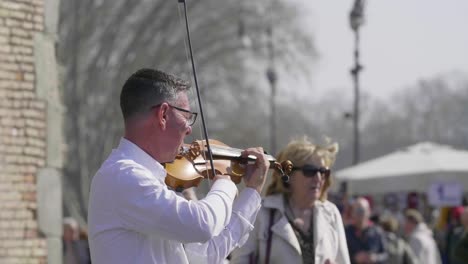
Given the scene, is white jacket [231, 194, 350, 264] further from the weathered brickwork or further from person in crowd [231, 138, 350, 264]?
the weathered brickwork

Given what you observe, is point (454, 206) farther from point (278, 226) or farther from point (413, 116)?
point (413, 116)

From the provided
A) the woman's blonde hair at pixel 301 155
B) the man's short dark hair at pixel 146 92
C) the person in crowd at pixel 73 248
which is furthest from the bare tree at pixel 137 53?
the man's short dark hair at pixel 146 92

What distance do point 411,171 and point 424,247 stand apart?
4391 millimetres

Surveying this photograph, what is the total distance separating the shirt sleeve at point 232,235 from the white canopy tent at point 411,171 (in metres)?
14.1

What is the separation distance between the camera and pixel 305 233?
6902mm

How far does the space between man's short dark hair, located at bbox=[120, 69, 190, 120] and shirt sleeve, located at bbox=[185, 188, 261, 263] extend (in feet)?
1.58

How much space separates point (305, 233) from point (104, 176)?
114 inches

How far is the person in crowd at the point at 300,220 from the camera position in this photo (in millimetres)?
6777

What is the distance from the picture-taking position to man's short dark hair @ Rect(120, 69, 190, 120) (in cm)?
430

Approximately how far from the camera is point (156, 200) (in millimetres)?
4082

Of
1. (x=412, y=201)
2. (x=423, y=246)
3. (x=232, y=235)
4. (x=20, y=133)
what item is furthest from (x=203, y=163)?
(x=412, y=201)

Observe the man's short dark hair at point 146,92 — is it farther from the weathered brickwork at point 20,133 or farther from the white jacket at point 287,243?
the weathered brickwork at point 20,133

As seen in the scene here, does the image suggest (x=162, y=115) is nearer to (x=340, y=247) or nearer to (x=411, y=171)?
(x=340, y=247)

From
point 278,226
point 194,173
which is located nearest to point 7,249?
point 278,226
